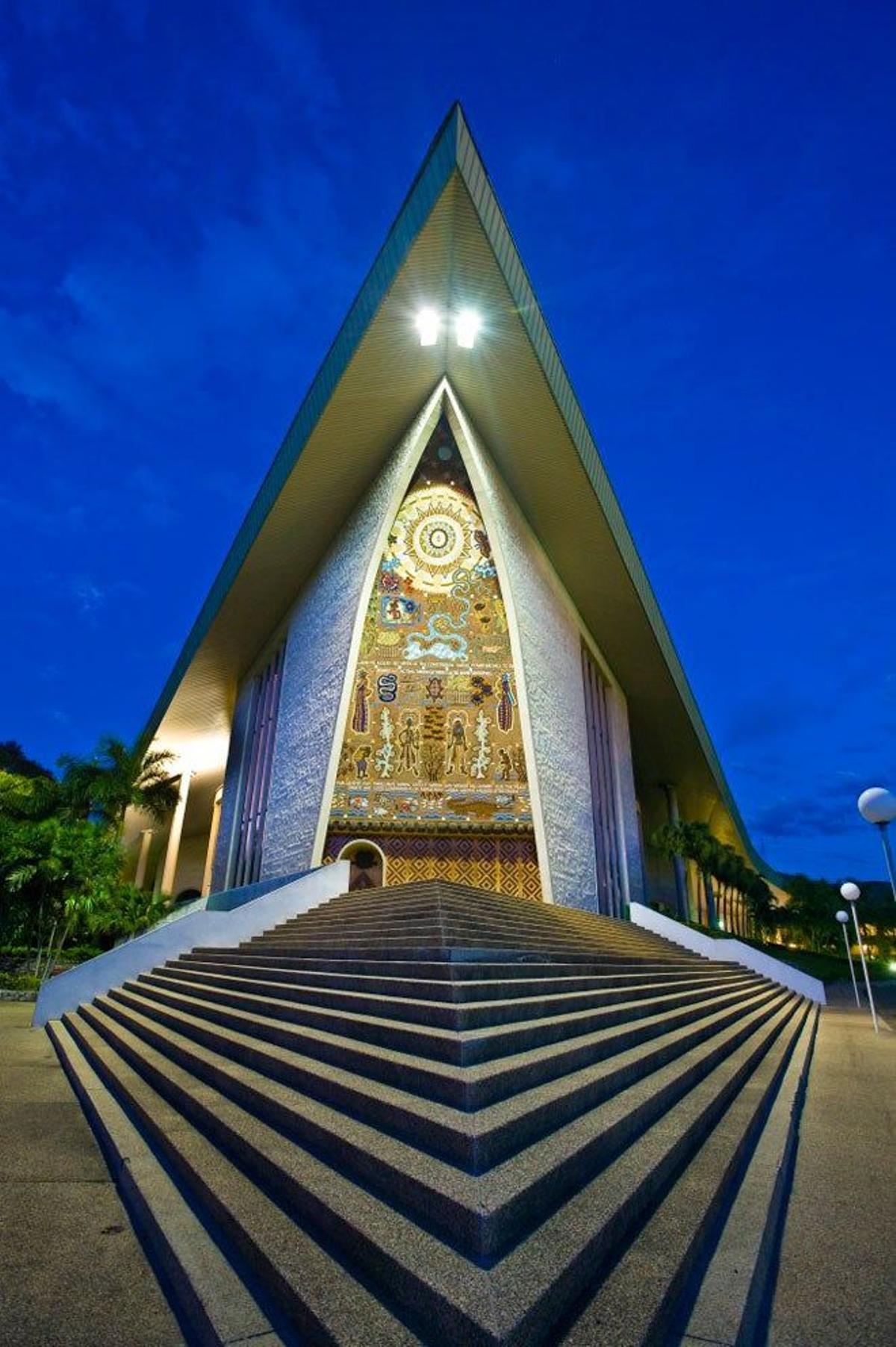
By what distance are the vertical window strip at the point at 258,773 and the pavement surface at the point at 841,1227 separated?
13.7 m

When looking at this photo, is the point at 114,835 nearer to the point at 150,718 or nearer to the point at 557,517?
the point at 150,718

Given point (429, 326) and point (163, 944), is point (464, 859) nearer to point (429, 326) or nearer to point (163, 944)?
point (163, 944)

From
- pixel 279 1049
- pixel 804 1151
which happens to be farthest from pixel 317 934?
pixel 804 1151

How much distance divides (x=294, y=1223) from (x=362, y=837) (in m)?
11.2

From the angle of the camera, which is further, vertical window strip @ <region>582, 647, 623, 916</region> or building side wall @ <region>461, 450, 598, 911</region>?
vertical window strip @ <region>582, 647, 623, 916</region>

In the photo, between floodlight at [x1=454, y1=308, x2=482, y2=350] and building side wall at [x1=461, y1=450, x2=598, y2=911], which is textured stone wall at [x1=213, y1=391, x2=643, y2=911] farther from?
floodlight at [x1=454, y1=308, x2=482, y2=350]

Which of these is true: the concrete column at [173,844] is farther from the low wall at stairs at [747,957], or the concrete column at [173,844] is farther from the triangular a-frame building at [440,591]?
the low wall at stairs at [747,957]

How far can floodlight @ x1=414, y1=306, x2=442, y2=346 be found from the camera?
1254 centimetres

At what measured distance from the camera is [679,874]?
2897 centimetres

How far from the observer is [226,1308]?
1851 millimetres

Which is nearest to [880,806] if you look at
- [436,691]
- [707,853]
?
[436,691]

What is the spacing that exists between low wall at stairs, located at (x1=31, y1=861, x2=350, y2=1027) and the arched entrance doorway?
3.00 m

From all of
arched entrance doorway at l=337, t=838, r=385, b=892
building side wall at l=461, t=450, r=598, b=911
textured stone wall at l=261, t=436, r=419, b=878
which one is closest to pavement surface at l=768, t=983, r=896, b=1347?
building side wall at l=461, t=450, r=598, b=911

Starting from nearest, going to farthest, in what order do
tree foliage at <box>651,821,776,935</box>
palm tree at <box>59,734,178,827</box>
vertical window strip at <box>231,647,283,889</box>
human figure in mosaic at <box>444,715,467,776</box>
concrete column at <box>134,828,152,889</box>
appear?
human figure in mosaic at <box>444,715,467,776</box> < vertical window strip at <box>231,647,283,889</box> < palm tree at <box>59,734,178,827</box> < tree foliage at <box>651,821,776,935</box> < concrete column at <box>134,828,152,889</box>
